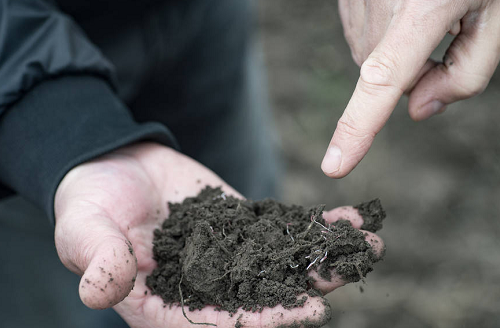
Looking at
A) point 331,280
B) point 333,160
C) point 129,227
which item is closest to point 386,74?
point 333,160

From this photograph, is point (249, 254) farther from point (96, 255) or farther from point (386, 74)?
point (386, 74)

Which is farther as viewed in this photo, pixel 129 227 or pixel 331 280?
pixel 129 227

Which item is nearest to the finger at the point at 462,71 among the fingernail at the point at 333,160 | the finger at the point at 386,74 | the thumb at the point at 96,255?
the finger at the point at 386,74

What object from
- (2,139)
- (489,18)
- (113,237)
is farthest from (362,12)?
(2,139)

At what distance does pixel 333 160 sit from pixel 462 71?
2.35 ft

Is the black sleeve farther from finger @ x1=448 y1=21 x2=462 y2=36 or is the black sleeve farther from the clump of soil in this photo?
finger @ x1=448 y1=21 x2=462 y2=36

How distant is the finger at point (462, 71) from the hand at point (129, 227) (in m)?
0.60

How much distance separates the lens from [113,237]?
4.35 ft

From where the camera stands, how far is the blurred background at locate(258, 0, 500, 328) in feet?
10.6

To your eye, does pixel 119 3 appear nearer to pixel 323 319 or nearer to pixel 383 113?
pixel 383 113

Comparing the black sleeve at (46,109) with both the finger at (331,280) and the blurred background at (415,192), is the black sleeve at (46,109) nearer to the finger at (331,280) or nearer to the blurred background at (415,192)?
the finger at (331,280)

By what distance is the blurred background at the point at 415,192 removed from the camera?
→ 127 inches

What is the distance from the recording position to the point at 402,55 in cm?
143

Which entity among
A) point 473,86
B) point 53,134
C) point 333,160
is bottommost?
point 53,134
